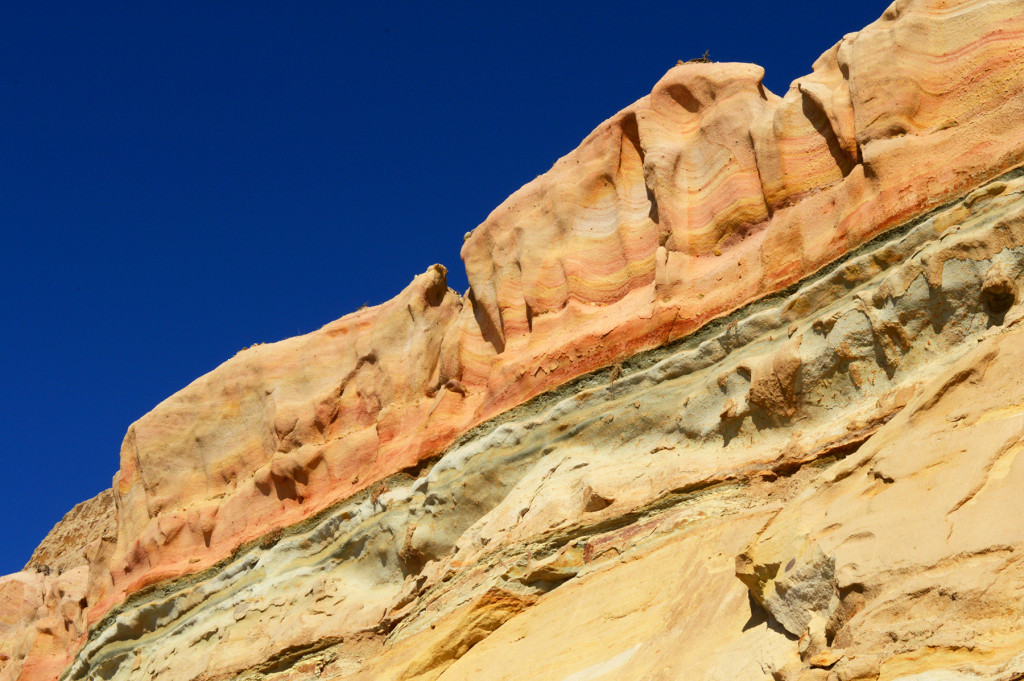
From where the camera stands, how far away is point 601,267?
19.1 m

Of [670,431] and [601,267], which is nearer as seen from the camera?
[670,431]

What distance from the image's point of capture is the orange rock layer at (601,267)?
51.0 feet

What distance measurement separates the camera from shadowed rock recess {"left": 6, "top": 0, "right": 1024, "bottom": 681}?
10.0m

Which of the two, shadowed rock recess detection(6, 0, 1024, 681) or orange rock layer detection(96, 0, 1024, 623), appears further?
orange rock layer detection(96, 0, 1024, 623)

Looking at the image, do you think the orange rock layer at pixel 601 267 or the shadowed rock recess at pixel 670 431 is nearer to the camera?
the shadowed rock recess at pixel 670 431

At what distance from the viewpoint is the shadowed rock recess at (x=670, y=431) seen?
32.8 ft

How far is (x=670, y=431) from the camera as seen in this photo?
1586cm

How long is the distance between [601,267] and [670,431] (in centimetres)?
397

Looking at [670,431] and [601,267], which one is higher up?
[601,267]

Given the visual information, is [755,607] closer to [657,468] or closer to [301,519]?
[657,468]

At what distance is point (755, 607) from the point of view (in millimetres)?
10742

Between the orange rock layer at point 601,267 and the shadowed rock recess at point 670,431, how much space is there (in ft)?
0.17

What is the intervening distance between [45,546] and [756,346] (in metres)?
26.9

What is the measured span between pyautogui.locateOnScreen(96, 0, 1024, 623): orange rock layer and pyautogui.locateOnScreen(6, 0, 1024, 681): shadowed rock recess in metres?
0.05
